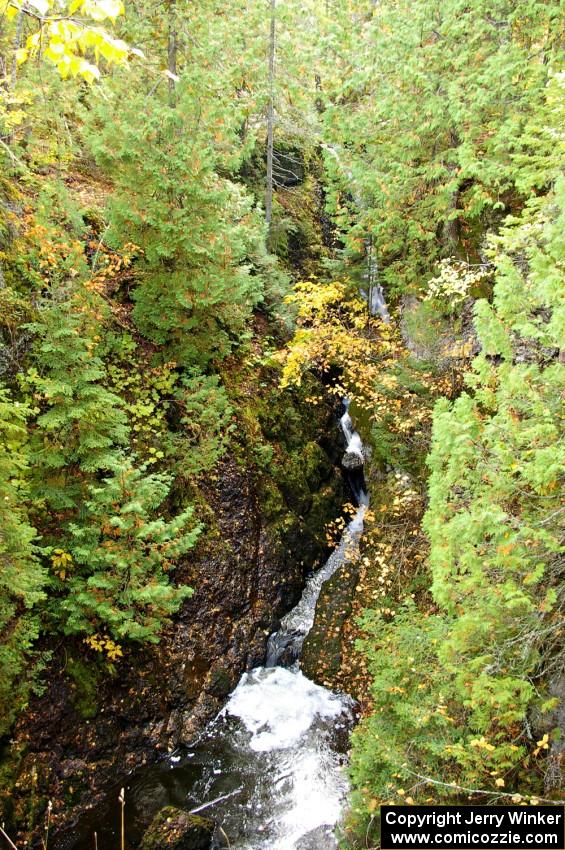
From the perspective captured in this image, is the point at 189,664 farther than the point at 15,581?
Yes

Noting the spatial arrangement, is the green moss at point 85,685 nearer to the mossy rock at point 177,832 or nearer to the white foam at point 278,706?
the mossy rock at point 177,832

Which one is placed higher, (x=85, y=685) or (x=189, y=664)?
(x=189, y=664)

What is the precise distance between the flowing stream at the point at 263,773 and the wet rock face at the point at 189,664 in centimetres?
26

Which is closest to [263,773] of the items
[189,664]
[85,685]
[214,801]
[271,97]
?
[214,801]

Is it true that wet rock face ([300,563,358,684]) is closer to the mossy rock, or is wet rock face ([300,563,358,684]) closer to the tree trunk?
the mossy rock

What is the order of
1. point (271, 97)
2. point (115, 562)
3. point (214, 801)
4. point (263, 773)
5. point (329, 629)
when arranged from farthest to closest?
point (271, 97), point (329, 629), point (263, 773), point (214, 801), point (115, 562)

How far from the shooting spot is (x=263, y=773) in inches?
282

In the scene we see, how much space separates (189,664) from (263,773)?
6.21 feet

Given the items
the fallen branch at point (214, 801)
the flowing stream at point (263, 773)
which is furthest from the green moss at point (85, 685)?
the fallen branch at point (214, 801)

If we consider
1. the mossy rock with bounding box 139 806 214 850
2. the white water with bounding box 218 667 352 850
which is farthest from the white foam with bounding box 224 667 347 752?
the mossy rock with bounding box 139 806 214 850

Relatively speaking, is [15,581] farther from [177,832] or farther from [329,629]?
[329,629]

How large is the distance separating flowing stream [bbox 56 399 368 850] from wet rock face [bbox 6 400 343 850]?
26cm

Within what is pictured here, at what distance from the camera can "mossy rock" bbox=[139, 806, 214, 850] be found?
5809mm

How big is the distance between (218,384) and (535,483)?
6.95 metres
